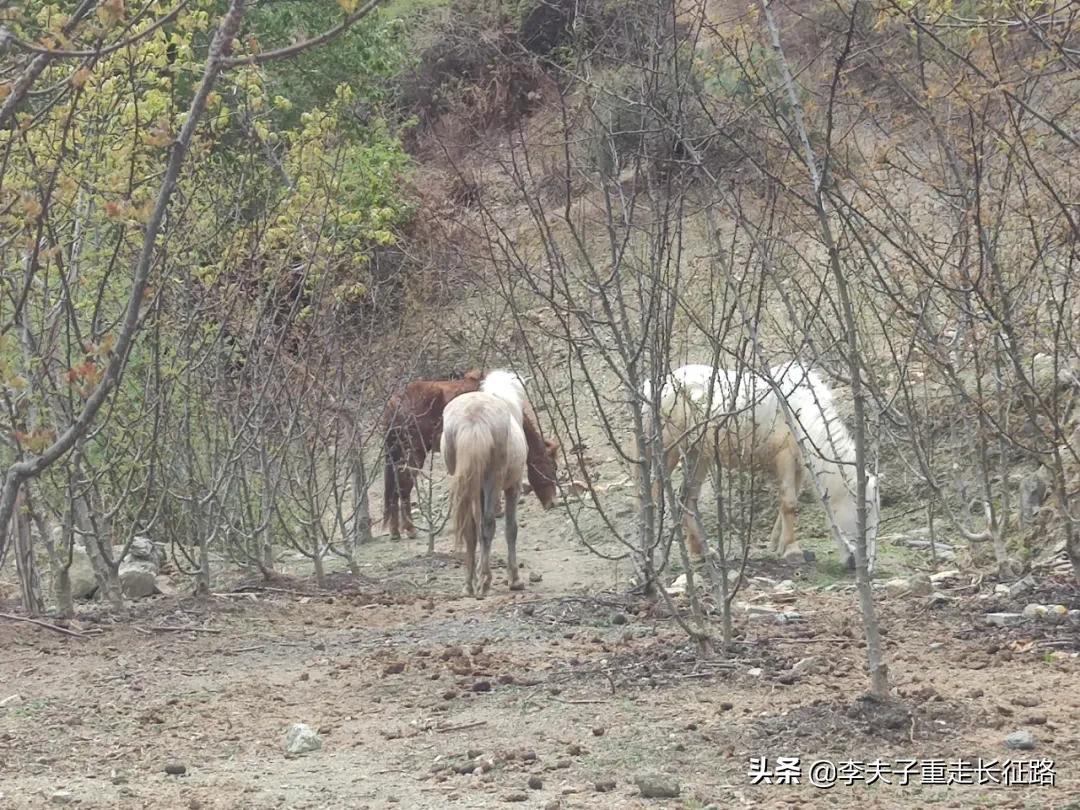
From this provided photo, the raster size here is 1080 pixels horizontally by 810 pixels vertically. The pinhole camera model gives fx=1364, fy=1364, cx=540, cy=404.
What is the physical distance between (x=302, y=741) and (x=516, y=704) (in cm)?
97

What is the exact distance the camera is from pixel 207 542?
9547 millimetres

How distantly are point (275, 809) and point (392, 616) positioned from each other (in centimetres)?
471

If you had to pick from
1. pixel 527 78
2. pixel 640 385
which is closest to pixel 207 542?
pixel 640 385

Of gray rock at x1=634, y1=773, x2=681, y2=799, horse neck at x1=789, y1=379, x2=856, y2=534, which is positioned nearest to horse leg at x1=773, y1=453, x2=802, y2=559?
horse neck at x1=789, y1=379, x2=856, y2=534

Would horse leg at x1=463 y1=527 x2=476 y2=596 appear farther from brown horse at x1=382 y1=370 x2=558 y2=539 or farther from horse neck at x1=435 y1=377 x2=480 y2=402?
horse neck at x1=435 y1=377 x2=480 y2=402

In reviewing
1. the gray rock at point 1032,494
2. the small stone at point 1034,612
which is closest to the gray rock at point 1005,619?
the small stone at point 1034,612

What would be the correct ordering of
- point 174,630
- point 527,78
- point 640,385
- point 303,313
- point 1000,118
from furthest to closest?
point 527,78
point 1000,118
point 303,313
point 174,630
point 640,385

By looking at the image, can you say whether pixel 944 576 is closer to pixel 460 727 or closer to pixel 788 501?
pixel 788 501

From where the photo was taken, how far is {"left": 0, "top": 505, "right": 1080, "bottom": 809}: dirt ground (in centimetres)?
471

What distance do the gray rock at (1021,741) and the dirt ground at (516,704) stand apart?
0.14 ft

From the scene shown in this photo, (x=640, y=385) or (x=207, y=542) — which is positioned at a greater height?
(x=640, y=385)

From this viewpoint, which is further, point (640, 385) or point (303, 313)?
point (303, 313)

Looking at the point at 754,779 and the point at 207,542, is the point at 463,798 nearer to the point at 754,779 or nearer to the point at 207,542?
the point at 754,779

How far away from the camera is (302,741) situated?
556cm
